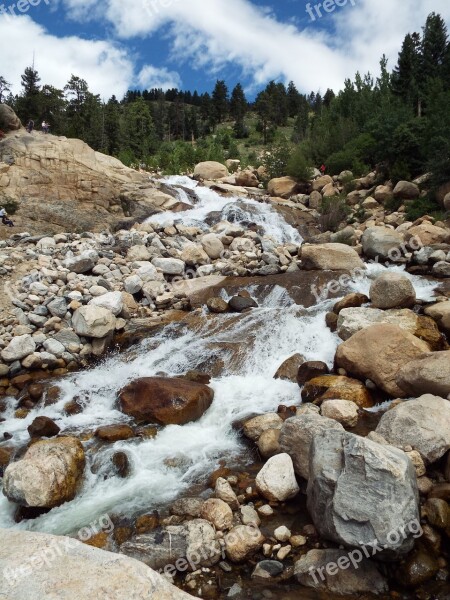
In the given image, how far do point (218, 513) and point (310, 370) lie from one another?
365 centimetres

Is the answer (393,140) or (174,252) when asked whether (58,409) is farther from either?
(393,140)

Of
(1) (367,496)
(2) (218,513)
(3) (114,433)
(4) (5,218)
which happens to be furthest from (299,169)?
(1) (367,496)

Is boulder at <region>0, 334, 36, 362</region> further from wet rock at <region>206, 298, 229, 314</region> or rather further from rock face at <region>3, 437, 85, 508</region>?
wet rock at <region>206, 298, 229, 314</region>

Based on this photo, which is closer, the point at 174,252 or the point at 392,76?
the point at 174,252

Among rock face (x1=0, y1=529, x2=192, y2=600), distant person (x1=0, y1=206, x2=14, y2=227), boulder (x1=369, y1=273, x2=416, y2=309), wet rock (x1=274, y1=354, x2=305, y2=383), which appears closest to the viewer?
rock face (x1=0, y1=529, x2=192, y2=600)

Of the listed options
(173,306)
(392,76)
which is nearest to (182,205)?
(173,306)

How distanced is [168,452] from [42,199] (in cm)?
1453

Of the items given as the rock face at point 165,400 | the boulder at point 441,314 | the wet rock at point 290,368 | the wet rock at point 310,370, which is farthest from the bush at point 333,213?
the rock face at point 165,400

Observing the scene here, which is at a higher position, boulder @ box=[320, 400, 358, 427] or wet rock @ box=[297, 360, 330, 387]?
wet rock @ box=[297, 360, 330, 387]

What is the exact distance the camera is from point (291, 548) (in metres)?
4.34

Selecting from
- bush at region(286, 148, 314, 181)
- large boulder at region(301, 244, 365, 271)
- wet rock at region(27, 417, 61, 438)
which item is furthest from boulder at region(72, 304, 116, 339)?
bush at region(286, 148, 314, 181)

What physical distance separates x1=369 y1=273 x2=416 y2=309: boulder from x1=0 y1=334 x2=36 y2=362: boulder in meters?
7.69

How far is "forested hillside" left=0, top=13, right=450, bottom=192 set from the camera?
21.5 meters

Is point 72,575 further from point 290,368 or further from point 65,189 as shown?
point 65,189
